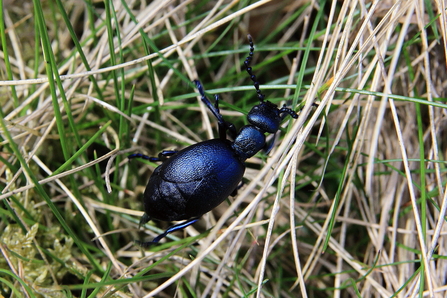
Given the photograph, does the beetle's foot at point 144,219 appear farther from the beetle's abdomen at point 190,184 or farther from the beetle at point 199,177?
the beetle's abdomen at point 190,184

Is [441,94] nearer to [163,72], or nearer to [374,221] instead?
[374,221]

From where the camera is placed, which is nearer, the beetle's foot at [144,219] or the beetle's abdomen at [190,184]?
the beetle's abdomen at [190,184]

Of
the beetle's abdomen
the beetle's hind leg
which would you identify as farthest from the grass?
the beetle's abdomen

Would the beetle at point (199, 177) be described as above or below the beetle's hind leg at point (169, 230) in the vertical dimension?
above

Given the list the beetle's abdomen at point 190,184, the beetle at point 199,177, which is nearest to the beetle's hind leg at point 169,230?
the beetle at point 199,177

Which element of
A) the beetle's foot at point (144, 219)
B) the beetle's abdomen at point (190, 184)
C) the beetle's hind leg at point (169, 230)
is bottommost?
the beetle's hind leg at point (169, 230)

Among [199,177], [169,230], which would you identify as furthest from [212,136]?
[169,230]

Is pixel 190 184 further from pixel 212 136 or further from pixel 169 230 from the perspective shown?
pixel 212 136
